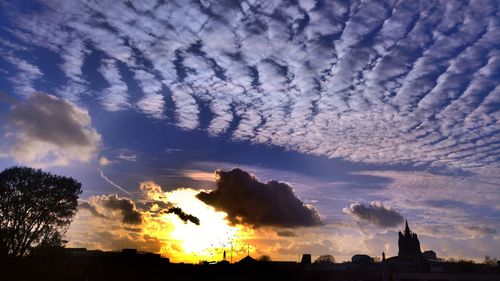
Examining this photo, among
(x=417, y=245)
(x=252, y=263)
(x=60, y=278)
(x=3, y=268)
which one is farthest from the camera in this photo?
(x=417, y=245)

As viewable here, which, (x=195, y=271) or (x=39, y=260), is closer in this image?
(x=39, y=260)

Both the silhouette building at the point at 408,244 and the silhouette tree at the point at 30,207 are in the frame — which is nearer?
the silhouette tree at the point at 30,207

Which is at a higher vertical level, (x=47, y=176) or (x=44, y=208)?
(x=47, y=176)

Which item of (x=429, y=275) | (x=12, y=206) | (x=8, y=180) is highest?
(x=8, y=180)

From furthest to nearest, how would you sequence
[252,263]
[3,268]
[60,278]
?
[252,263]
[60,278]
[3,268]

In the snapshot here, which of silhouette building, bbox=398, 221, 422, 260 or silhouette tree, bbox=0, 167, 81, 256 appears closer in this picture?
silhouette tree, bbox=0, 167, 81, 256

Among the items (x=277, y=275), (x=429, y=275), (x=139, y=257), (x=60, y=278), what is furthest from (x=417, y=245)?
(x=60, y=278)

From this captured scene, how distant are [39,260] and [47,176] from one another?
→ 9546mm

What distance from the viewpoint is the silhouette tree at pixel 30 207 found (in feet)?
134

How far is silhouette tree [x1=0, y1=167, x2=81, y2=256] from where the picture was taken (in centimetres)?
4097

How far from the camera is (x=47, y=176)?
4459 centimetres

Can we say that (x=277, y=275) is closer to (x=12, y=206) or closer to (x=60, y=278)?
(x=60, y=278)

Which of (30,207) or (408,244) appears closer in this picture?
(30,207)

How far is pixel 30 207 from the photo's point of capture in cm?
4222
